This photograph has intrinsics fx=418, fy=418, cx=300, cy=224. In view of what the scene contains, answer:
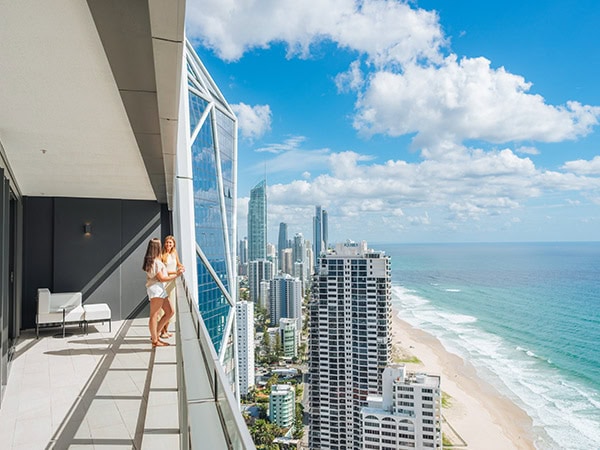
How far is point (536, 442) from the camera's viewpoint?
16594 millimetres

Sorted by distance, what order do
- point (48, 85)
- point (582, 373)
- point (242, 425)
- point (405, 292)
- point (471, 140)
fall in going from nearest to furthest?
point (242, 425), point (48, 85), point (582, 373), point (405, 292), point (471, 140)

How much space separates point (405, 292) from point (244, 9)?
3771 cm

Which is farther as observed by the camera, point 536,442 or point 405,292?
point 405,292

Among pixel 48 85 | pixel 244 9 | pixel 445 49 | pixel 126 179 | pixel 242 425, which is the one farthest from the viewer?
pixel 445 49

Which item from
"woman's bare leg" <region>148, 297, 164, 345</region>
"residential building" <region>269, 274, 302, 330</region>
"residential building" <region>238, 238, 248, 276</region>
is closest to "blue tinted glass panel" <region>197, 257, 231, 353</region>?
"woman's bare leg" <region>148, 297, 164, 345</region>

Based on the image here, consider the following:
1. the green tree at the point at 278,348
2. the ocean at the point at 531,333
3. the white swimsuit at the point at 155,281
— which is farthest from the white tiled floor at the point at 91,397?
the green tree at the point at 278,348

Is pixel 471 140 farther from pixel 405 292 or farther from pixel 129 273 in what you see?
pixel 129 273

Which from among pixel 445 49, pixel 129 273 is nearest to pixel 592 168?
pixel 445 49

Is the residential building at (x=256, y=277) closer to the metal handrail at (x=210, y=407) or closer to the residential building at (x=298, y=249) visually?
the residential building at (x=298, y=249)

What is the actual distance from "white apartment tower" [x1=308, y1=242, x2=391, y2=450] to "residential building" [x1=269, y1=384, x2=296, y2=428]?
113 cm

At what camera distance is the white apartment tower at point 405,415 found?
14.5 m

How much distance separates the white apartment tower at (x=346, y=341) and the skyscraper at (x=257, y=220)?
19.3 m

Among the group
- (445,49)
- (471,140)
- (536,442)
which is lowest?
(536,442)

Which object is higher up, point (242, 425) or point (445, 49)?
point (445, 49)
